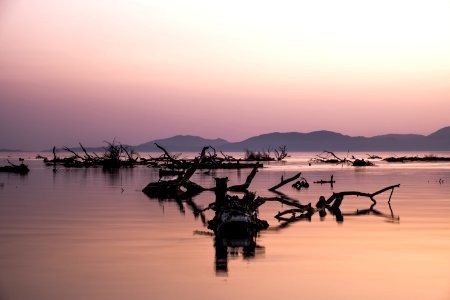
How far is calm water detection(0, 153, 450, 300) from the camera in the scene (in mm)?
16594

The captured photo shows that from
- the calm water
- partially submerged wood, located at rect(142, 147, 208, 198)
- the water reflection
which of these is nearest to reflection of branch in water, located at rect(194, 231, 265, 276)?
the water reflection

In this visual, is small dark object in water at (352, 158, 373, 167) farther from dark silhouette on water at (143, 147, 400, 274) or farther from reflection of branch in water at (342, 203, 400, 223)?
reflection of branch in water at (342, 203, 400, 223)

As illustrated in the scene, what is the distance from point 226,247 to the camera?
2266 cm

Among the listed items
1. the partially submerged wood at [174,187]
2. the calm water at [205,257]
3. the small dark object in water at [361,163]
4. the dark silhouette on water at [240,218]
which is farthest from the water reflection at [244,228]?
the small dark object in water at [361,163]

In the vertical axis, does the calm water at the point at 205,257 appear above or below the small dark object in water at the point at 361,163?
below

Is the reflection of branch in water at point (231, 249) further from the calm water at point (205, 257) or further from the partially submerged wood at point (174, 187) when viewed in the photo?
the partially submerged wood at point (174, 187)

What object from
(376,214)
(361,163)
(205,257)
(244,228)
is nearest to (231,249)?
(205,257)

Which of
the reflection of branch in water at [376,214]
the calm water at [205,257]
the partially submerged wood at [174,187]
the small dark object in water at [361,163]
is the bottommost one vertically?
the calm water at [205,257]

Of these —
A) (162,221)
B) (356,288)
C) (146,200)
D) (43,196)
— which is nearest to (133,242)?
(162,221)

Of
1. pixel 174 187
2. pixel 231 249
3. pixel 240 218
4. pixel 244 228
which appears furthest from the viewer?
pixel 174 187

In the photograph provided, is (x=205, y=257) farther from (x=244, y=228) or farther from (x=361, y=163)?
(x=361, y=163)

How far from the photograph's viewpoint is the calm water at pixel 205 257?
1659 cm

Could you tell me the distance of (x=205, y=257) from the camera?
2089 centimetres

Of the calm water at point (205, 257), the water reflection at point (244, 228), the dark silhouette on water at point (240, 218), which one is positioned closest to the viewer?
the calm water at point (205, 257)
